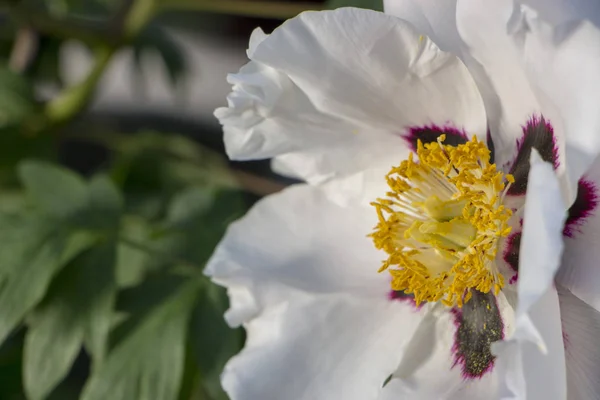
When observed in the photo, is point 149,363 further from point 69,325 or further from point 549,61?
point 549,61

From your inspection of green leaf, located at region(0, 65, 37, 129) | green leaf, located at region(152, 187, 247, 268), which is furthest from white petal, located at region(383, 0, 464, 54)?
green leaf, located at region(0, 65, 37, 129)

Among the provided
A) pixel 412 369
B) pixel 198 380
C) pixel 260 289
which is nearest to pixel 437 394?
pixel 412 369

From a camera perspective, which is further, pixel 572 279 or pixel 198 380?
pixel 198 380

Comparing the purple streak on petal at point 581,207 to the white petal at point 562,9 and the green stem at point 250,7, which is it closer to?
the white petal at point 562,9

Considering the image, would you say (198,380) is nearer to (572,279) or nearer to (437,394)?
(437,394)

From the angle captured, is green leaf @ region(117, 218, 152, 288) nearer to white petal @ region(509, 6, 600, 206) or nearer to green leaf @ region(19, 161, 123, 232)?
green leaf @ region(19, 161, 123, 232)

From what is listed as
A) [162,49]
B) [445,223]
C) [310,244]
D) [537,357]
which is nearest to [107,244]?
[310,244]

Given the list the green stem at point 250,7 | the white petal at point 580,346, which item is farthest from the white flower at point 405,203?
the green stem at point 250,7
